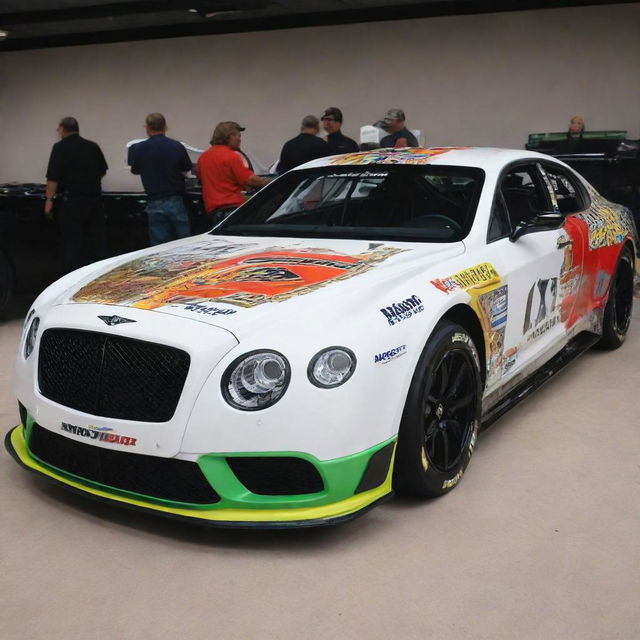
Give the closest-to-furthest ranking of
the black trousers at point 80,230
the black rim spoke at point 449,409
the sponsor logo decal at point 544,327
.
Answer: the black rim spoke at point 449,409 < the sponsor logo decal at point 544,327 < the black trousers at point 80,230

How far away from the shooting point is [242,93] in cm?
1321

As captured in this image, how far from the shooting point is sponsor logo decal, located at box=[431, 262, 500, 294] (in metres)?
3.09

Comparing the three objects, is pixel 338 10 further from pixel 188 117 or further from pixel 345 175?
pixel 345 175

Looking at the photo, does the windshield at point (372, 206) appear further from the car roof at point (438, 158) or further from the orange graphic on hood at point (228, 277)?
the orange graphic on hood at point (228, 277)

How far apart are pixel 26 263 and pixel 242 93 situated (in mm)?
7570

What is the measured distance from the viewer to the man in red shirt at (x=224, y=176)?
6230 mm

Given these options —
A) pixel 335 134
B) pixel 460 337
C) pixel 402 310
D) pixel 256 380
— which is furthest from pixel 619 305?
pixel 335 134

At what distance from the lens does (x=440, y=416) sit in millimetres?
3051

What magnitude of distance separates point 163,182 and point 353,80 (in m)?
6.52

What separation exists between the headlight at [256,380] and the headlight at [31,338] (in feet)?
3.03

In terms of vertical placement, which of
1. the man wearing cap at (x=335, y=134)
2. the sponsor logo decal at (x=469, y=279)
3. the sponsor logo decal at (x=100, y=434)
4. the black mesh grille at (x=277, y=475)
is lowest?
the black mesh grille at (x=277, y=475)

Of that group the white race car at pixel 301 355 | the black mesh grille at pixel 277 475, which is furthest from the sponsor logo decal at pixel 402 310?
the black mesh grille at pixel 277 475

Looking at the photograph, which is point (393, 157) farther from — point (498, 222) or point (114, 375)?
point (114, 375)

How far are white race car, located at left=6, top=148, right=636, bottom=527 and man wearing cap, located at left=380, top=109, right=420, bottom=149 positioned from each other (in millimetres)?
4204
